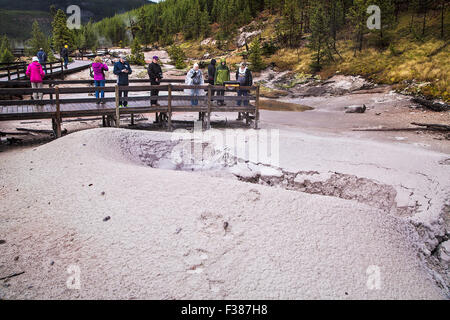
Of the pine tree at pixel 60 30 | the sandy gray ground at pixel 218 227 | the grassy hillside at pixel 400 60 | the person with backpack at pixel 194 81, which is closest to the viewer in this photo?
the sandy gray ground at pixel 218 227

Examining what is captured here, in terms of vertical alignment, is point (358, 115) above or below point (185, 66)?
below

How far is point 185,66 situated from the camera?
4719cm

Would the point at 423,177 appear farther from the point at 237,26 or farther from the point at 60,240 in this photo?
the point at 237,26

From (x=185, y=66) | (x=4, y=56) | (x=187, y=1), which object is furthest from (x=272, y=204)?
(x=187, y=1)

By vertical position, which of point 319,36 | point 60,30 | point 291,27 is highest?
point 60,30

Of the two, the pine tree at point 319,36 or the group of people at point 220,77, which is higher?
the pine tree at point 319,36

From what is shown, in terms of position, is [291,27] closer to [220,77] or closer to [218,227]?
[220,77]

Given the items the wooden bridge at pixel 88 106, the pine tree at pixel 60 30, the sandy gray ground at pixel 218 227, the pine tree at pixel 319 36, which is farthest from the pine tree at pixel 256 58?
the pine tree at pixel 60 30

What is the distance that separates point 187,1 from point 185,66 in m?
71.1

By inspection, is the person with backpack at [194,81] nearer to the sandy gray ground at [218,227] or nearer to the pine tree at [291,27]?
the sandy gray ground at [218,227]

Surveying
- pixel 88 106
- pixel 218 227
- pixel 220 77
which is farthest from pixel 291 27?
pixel 218 227

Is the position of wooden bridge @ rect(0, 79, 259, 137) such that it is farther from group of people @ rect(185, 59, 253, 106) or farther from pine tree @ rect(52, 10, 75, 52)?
pine tree @ rect(52, 10, 75, 52)

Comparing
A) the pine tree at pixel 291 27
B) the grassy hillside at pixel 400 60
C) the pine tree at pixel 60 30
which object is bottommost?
the grassy hillside at pixel 400 60

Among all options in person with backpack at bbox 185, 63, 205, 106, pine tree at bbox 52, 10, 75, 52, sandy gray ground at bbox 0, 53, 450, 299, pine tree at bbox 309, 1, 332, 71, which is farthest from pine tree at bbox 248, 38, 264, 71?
pine tree at bbox 52, 10, 75, 52
